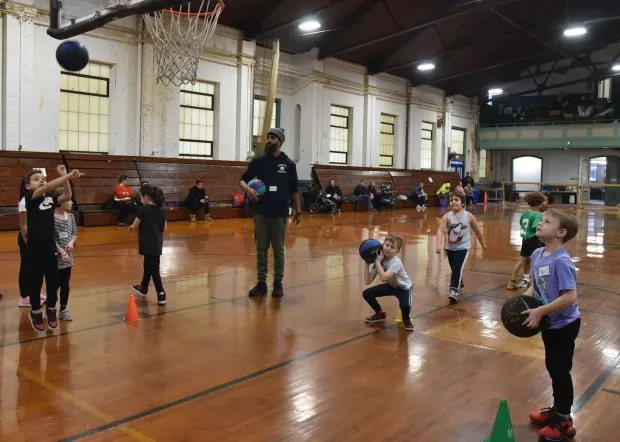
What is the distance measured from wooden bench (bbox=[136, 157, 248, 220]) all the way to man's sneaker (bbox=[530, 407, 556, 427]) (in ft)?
44.8

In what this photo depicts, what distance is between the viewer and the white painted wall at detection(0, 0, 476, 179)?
14148 mm

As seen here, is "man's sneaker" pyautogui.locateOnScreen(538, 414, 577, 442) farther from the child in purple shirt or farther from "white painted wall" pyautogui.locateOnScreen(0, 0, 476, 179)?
"white painted wall" pyautogui.locateOnScreen(0, 0, 476, 179)

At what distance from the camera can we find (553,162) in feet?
116

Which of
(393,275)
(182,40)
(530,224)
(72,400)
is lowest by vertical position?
(72,400)

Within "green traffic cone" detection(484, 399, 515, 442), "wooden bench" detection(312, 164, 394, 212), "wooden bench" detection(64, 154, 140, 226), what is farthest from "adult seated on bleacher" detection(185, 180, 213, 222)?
"green traffic cone" detection(484, 399, 515, 442)

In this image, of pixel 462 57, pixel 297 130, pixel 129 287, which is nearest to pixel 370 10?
pixel 297 130

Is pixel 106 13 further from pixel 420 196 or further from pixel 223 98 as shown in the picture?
pixel 420 196

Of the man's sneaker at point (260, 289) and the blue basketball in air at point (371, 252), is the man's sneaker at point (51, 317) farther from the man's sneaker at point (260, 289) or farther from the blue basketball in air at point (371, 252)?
the blue basketball in air at point (371, 252)

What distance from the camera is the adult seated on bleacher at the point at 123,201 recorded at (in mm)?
14383

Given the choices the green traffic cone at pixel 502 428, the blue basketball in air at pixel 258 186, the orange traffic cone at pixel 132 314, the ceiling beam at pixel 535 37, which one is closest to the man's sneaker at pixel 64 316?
the orange traffic cone at pixel 132 314

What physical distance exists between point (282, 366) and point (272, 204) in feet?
8.74

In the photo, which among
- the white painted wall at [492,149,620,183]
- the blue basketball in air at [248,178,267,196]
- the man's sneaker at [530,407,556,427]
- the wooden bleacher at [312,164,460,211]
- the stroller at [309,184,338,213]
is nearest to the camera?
the man's sneaker at [530,407,556,427]

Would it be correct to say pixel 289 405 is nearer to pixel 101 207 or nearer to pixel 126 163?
pixel 101 207

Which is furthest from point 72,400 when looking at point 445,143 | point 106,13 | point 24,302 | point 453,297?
point 445,143
